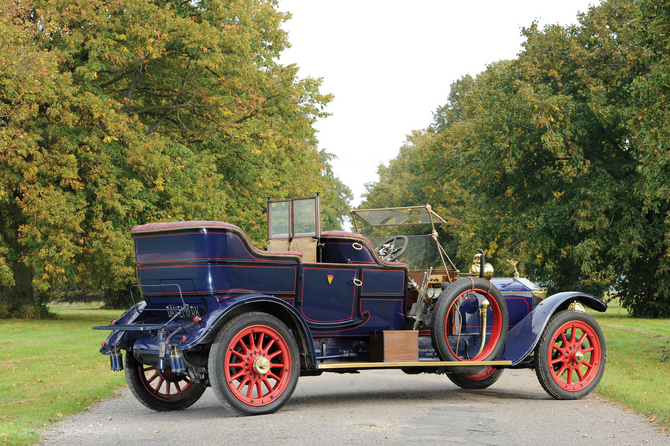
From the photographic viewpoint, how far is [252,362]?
8.10 metres

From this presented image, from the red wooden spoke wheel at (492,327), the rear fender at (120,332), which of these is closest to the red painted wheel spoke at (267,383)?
the rear fender at (120,332)

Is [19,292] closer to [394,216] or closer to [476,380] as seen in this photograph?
[394,216]

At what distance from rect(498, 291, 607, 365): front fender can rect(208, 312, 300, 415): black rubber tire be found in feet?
9.81

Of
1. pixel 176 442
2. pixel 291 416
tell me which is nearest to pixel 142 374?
pixel 291 416

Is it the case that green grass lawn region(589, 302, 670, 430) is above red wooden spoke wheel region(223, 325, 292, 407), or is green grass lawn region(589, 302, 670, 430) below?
below

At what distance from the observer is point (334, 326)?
9031 millimetres

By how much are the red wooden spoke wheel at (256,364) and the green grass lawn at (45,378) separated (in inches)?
74.3

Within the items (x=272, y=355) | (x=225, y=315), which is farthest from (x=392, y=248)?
(x=225, y=315)

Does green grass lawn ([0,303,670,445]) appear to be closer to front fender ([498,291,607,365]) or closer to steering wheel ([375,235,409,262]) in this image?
front fender ([498,291,607,365])

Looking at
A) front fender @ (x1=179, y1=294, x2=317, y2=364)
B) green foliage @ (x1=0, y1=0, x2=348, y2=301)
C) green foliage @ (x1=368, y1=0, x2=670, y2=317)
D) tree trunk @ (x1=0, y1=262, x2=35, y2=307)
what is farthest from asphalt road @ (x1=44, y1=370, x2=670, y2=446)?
tree trunk @ (x1=0, y1=262, x2=35, y2=307)

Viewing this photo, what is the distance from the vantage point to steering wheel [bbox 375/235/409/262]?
33.4 feet

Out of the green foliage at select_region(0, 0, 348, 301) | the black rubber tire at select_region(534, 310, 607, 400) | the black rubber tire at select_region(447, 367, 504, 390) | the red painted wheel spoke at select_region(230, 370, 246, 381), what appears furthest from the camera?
the green foliage at select_region(0, 0, 348, 301)

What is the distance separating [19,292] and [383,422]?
24.4 m

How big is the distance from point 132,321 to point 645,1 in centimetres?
1049
